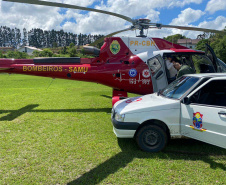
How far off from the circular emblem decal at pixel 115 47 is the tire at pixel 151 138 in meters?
4.79

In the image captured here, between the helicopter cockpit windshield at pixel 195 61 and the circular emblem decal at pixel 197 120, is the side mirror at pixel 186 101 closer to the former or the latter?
the circular emblem decal at pixel 197 120

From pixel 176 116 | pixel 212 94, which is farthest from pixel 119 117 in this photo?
pixel 212 94

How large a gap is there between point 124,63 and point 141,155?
15.0 feet

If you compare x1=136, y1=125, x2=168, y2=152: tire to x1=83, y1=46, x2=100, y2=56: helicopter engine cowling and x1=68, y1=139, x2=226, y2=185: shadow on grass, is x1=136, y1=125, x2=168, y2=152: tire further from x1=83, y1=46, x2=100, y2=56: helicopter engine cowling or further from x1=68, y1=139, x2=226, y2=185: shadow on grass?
x1=83, y1=46, x2=100, y2=56: helicopter engine cowling

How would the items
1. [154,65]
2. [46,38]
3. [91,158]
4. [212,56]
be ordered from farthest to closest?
[46,38] < [154,65] < [212,56] < [91,158]

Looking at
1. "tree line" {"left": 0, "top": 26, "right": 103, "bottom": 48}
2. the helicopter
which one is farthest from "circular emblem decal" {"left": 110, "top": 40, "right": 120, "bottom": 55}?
"tree line" {"left": 0, "top": 26, "right": 103, "bottom": 48}

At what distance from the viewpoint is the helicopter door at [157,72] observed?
22.4 ft

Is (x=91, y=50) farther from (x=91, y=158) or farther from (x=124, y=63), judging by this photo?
(x=91, y=158)

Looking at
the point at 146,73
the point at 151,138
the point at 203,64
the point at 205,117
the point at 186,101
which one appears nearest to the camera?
the point at 205,117

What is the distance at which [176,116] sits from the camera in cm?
402

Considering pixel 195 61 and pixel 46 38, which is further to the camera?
pixel 46 38

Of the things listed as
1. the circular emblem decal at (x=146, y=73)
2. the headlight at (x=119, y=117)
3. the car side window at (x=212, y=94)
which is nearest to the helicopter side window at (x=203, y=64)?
the circular emblem decal at (x=146, y=73)

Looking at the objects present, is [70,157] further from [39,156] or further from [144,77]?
[144,77]

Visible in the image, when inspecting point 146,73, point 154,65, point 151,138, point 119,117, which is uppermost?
point 154,65
